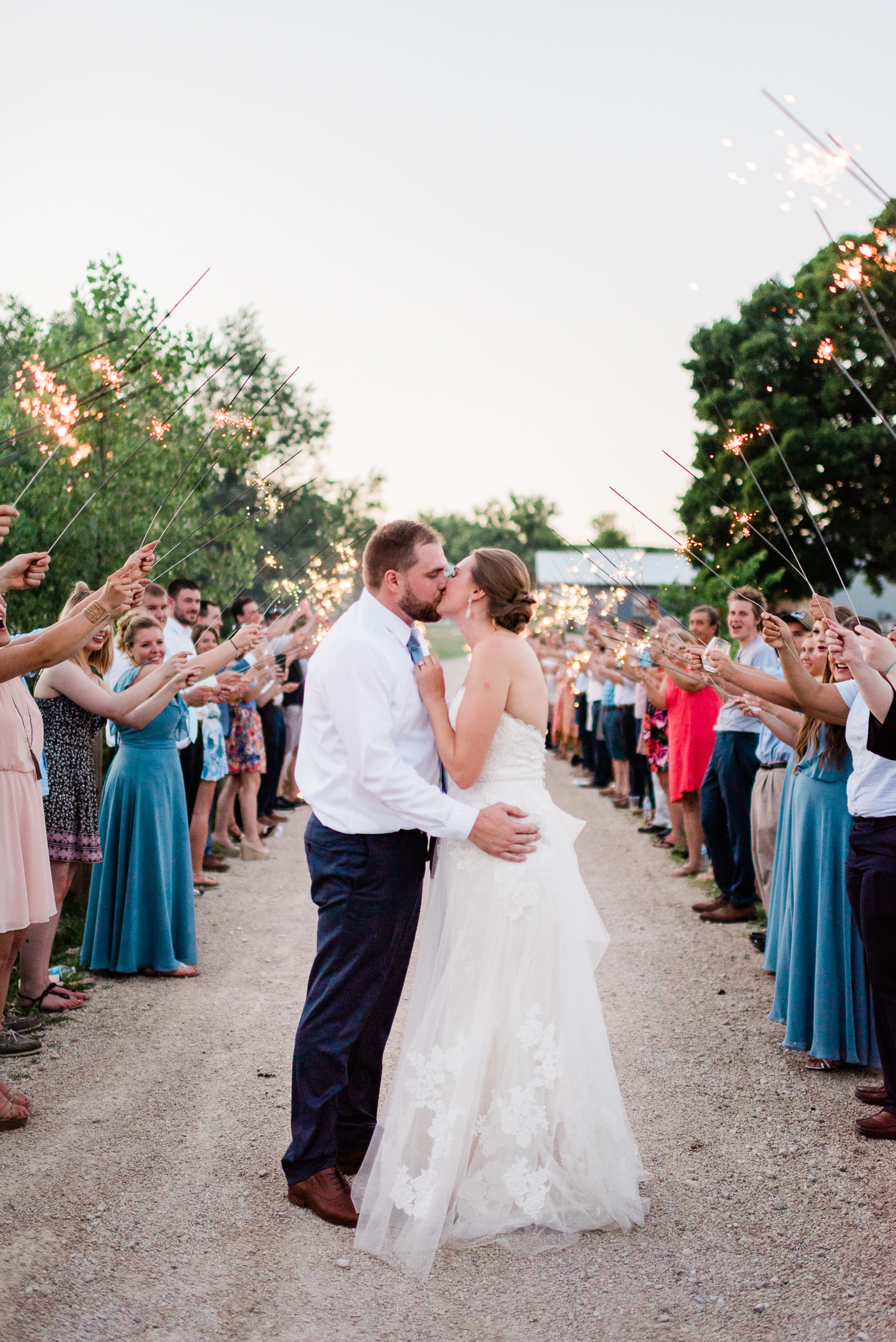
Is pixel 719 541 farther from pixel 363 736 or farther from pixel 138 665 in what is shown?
pixel 363 736

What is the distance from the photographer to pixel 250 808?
37.1 ft

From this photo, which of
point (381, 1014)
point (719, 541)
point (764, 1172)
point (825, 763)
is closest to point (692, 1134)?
point (764, 1172)

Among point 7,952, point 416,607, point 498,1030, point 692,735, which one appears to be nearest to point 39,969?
point 7,952

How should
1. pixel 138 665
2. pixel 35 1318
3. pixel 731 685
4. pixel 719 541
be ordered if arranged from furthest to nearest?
pixel 719 541 → pixel 731 685 → pixel 138 665 → pixel 35 1318

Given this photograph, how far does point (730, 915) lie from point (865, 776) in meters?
4.18

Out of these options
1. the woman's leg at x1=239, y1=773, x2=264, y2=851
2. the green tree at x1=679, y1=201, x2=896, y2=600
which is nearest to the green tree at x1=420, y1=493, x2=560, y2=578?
the green tree at x1=679, y1=201, x2=896, y2=600

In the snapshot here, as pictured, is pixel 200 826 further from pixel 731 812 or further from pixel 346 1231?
pixel 346 1231

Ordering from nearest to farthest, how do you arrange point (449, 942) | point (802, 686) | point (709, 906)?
point (449, 942)
point (802, 686)
point (709, 906)

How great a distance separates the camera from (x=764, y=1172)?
13.8ft

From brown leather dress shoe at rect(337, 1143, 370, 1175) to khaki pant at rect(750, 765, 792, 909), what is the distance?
12.9 feet

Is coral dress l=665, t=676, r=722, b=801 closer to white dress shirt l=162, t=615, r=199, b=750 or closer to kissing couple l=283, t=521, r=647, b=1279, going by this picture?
white dress shirt l=162, t=615, r=199, b=750

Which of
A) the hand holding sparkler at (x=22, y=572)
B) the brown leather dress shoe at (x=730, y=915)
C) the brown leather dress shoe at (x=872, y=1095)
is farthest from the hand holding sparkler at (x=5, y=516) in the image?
the brown leather dress shoe at (x=730, y=915)

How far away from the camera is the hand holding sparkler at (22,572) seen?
4.09 metres

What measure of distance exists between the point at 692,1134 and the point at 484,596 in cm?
247
